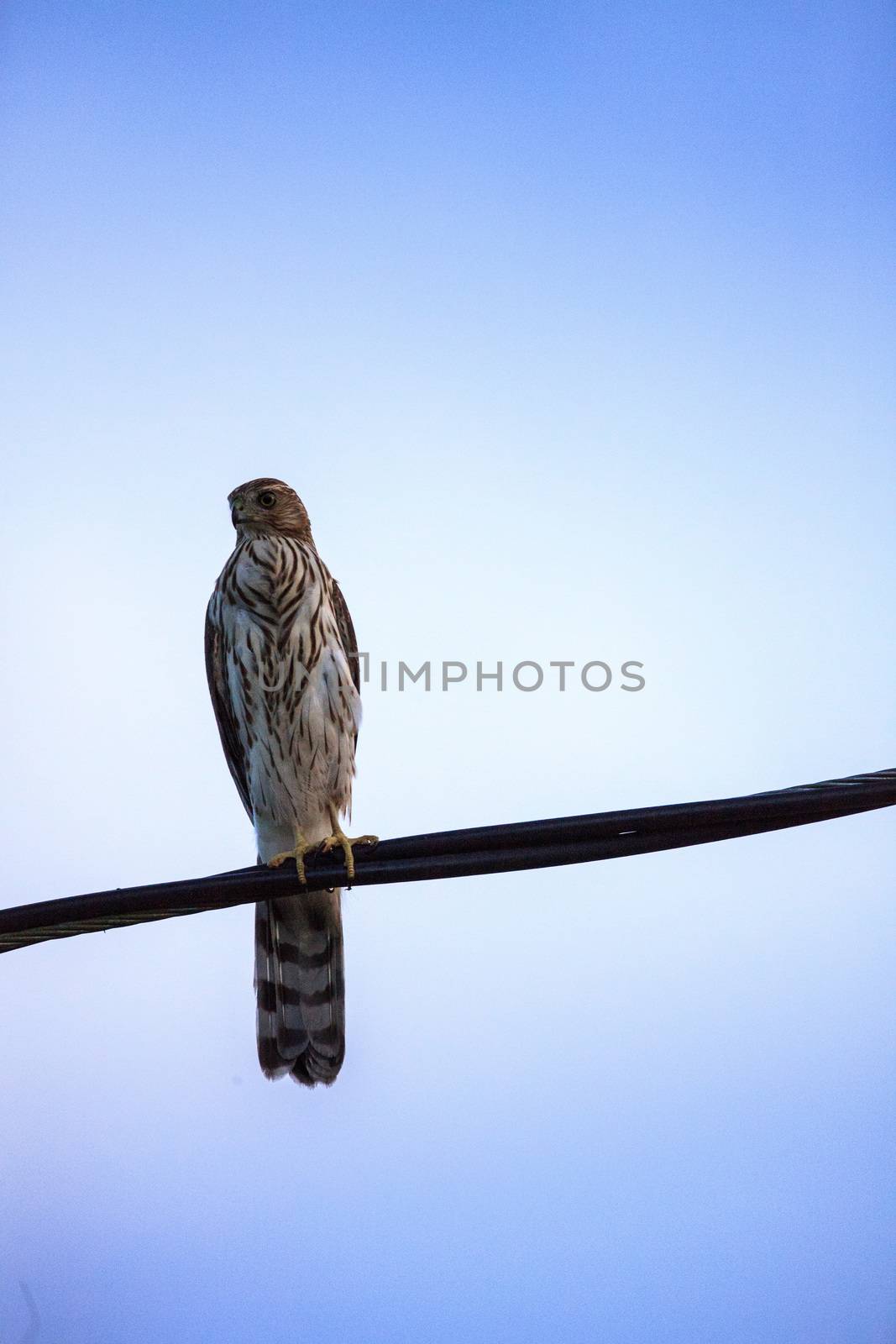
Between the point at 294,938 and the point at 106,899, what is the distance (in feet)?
7.43

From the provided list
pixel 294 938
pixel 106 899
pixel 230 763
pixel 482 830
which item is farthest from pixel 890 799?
pixel 230 763

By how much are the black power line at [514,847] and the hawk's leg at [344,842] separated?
0.26 ft

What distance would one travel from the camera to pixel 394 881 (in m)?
2.32

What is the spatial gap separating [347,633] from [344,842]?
99 cm

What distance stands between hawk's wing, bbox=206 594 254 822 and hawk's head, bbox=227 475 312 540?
14.2 inches

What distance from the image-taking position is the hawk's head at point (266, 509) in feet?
14.9

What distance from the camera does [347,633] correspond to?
174 inches

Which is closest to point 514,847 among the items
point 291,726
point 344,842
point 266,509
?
point 344,842

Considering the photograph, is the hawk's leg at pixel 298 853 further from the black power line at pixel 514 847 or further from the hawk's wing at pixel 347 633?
the black power line at pixel 514 847

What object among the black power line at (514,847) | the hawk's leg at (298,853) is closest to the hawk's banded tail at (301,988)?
the hawk's leg at (298,853)

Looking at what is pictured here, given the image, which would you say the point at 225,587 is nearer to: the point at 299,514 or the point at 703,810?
the point at 299,514

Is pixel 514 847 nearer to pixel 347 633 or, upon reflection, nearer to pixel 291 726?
pixel 291 726

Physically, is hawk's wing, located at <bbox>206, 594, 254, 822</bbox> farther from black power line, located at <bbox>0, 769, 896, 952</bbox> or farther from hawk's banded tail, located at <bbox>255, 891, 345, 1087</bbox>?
black power line, located at <bbox>0, 769, 896, 952</bbox>

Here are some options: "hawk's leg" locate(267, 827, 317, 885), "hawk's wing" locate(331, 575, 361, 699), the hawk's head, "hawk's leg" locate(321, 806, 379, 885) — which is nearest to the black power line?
"hawk's leg" locate(321, 806, 379, 885)
